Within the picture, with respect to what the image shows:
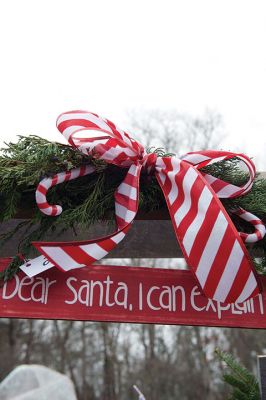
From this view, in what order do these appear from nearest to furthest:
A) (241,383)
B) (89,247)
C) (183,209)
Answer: (89,247)
(183,209)
(241,383)

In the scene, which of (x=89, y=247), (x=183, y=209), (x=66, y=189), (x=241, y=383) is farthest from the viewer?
(x=241, y=383)

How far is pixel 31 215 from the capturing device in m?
2.43

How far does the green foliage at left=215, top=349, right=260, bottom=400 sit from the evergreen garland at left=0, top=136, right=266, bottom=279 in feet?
3.95

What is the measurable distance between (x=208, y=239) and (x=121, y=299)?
50 cm

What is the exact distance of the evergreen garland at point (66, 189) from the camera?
86.7 inches

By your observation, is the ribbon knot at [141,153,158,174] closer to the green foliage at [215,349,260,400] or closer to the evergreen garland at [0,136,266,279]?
the evergreen garland at [0,136,266,279]

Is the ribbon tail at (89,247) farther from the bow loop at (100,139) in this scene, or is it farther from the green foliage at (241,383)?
the green foliage at (241,383)

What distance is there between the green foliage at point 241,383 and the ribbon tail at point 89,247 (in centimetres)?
168

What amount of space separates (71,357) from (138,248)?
24675mm

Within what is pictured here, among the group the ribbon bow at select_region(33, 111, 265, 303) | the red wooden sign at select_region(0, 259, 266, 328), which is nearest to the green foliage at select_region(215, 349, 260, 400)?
the red wooden sign at select_region(0, 259, 266, 328)

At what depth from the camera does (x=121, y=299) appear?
2240 mm

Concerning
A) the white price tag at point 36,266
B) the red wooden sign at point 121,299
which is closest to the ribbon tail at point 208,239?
the red wooden sign at point 121,299

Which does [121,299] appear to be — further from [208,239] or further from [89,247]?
[208,239]

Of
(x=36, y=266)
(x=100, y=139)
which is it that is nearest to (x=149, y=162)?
(x=100, y=139)
